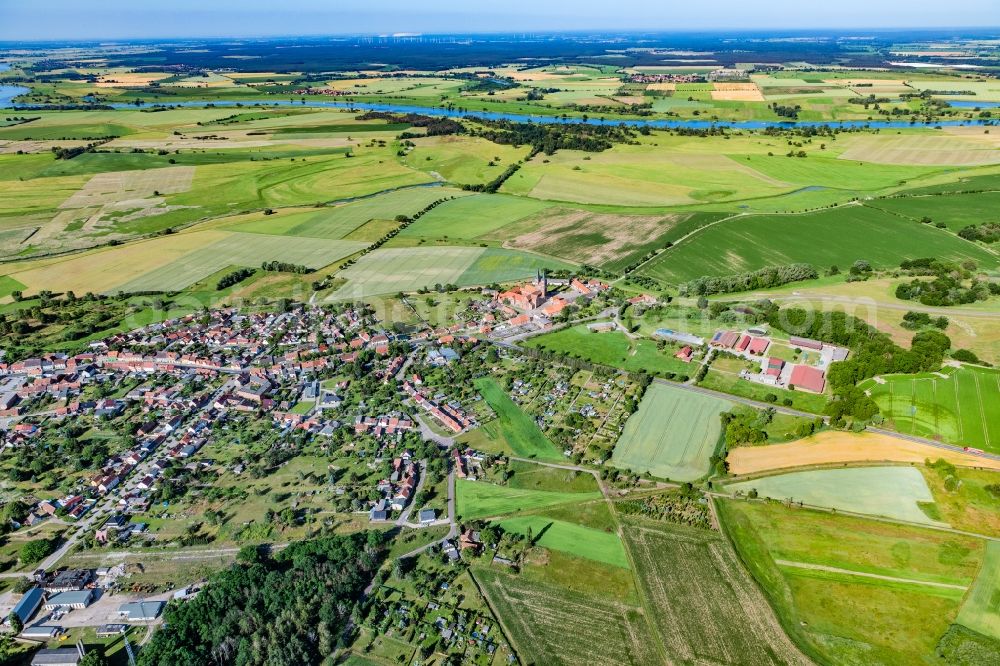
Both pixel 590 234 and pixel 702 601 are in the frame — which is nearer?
pixel 702 601

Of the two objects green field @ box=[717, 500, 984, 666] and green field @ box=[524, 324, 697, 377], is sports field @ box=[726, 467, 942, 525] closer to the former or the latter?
green field @ box=[717, 500, 984, 666]

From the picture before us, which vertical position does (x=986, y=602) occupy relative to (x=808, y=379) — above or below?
below

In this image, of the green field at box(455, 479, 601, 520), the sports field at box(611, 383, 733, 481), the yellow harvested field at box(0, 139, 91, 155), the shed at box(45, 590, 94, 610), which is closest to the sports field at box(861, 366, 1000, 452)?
the sports field at box(611, 383, 733, 481)

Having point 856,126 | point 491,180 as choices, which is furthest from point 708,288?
point 856,126

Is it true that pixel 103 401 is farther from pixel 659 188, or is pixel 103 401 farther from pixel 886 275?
pixel 659 188

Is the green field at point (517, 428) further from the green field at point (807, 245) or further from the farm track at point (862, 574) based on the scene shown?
the green field at point (807, 245)

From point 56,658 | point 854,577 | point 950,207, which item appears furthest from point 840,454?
point 950,207

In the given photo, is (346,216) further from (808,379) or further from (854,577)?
(854,577)
